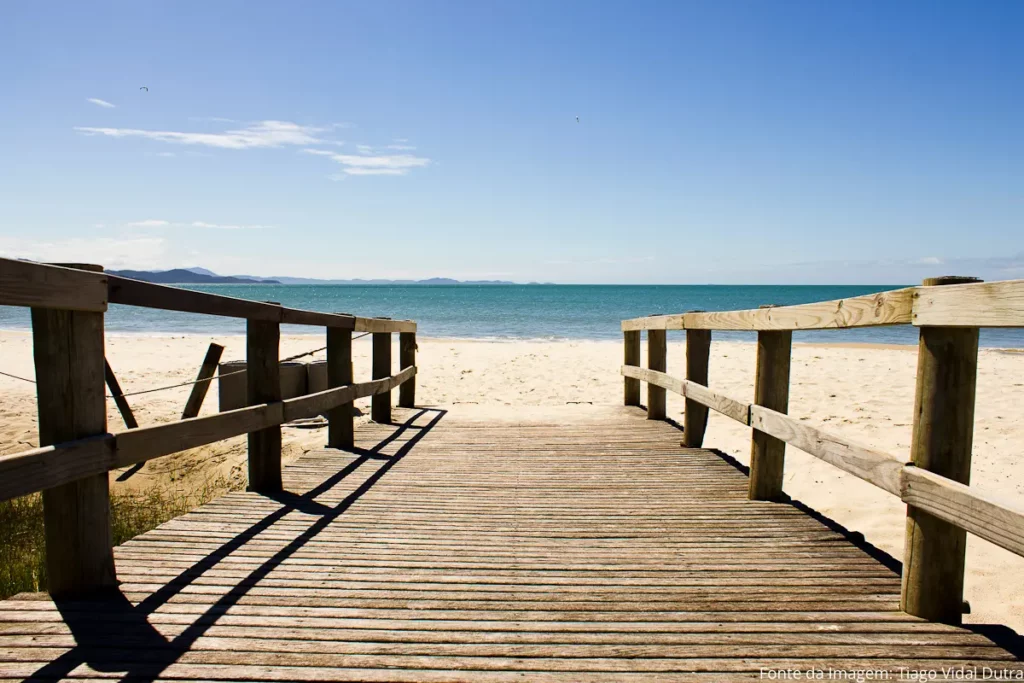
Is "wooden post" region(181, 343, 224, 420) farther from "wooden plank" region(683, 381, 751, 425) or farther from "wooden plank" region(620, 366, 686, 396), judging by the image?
"wooden plank" region(683, 381, 751, 425)

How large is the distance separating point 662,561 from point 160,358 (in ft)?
63.6

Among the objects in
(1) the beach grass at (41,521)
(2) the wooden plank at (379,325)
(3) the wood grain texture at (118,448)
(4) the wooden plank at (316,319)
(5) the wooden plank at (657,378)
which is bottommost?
(1) the beach grass at (41,521)

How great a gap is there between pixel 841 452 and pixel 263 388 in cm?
326

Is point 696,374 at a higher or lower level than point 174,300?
lower

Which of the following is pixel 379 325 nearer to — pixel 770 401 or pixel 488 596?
pixel 770 401

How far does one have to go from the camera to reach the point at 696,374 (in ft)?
19.0

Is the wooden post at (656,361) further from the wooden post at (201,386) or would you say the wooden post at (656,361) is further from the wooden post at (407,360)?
the wooden post at (201,386)

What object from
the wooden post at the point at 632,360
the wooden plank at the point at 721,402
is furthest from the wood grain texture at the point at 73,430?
the wooden post at the point at 632,360

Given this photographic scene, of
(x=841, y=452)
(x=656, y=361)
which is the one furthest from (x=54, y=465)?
(x=656, y=361)

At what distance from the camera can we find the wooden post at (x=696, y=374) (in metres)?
5.77

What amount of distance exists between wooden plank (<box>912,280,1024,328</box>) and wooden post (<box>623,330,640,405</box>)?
553 cm

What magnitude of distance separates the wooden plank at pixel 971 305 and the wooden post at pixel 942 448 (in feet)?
0.19

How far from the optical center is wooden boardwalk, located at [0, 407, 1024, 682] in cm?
229

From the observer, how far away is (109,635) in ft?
7.97
